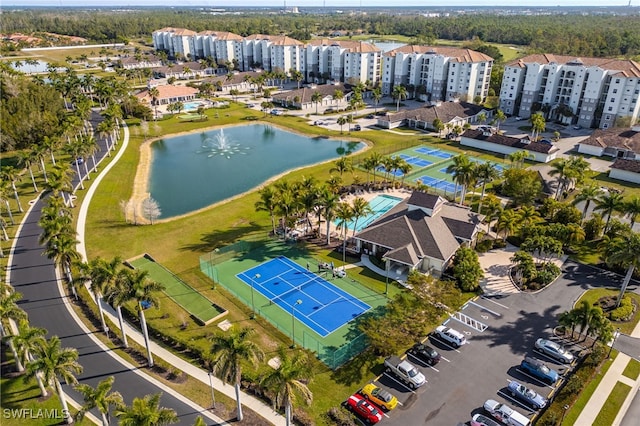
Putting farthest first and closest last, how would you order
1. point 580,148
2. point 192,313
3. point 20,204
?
1. point 580,148
2. point 20,204
3. point 192,313

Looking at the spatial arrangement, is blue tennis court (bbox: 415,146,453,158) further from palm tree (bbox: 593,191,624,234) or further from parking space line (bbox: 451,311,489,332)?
parking space line (bbox: 451,311,489,332)

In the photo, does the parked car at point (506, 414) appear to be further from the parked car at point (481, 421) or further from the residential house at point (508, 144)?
the residential house at point (508, 144)

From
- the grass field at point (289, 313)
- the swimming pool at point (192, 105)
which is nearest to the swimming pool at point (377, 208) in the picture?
the grass field at point (289, 313)

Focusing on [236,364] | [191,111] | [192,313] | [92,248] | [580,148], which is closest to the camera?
[236,364]

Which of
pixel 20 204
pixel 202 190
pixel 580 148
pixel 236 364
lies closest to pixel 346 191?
pixel 202 190

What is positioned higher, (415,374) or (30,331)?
(30,331)

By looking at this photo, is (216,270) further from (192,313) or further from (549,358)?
(549,358)

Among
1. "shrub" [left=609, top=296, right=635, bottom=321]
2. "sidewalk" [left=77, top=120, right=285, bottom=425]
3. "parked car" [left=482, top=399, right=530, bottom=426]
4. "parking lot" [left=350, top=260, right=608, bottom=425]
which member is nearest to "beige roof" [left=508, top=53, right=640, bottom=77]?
"shrub" [left=609, top=296, right=635, bottom=321]
